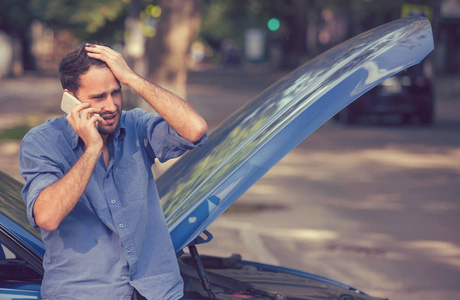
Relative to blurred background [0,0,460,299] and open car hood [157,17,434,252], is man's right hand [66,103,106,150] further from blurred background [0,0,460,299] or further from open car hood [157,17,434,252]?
blurred background [0,0,460,299]

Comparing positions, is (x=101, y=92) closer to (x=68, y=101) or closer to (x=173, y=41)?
(x=68, y=101)

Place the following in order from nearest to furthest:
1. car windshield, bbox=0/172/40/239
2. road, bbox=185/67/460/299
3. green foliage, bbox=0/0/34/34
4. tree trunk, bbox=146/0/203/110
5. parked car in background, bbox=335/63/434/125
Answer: car windshield, bbox=0/172/40/239 < road, bbox=185/67/460/299 < tree trunk, bbox=146/0/203/110 < parked car in background, bbox=335/63/434/125 < green foliage, bbox=0/0/34/34

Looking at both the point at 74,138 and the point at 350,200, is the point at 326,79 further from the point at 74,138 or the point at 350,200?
the point at 350,200

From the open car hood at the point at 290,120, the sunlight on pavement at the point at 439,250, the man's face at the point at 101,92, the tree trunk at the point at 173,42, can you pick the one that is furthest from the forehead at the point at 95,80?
the tree trunk at the point at 173,42

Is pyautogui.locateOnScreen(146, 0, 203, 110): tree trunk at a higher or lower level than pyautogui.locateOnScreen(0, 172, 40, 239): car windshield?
higher

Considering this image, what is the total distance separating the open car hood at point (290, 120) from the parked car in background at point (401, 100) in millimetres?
15417

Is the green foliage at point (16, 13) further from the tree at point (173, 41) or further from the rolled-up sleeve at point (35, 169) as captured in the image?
the rolled-up sleeve at point (35, 169)

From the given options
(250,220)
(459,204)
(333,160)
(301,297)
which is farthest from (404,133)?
(301,297)

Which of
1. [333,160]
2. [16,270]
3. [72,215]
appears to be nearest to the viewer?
[72,215]

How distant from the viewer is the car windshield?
8.11 ft

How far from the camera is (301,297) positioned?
2688 mm

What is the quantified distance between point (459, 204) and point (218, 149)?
7.04 meters

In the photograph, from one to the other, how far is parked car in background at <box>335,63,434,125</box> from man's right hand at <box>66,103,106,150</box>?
15.8 m

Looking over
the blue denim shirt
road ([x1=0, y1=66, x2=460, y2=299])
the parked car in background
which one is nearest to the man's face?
the blue denim shirt
